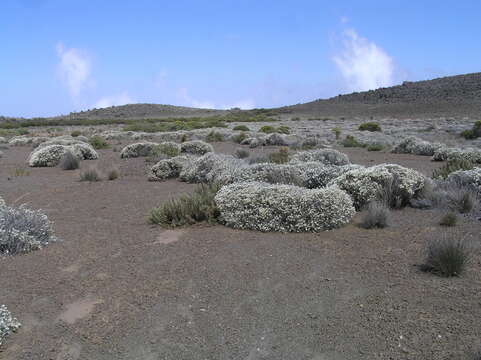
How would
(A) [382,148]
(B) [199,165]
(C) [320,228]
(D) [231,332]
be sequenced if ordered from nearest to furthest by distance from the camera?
(D) [231,332] < (C) [320,228] < (B) [199,165] < (A) [382,148]

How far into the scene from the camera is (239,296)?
18.8 ft

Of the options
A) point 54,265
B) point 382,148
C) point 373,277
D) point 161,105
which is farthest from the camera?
point 161,105

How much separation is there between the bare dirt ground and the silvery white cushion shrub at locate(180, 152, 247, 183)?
439 centimetres

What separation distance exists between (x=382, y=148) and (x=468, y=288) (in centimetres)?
1727

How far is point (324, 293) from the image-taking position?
18.8 ft

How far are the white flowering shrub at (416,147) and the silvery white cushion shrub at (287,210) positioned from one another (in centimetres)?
1272

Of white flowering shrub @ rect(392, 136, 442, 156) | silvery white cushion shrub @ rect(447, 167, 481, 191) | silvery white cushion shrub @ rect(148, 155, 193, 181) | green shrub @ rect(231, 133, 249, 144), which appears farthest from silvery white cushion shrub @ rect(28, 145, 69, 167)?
silvery white cushion shrub @ rect(447, 167, 481, 191)

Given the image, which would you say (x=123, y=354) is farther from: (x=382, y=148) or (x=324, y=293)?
(x=382, y=148)

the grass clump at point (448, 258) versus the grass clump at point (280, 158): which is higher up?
the grass clump at point (280, 158)

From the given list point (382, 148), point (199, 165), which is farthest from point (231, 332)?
point (382, 148)

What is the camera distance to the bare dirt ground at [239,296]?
4691mm

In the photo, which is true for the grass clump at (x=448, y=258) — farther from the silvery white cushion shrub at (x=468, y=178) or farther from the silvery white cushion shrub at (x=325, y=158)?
the silvery white cushion shrub at (x=325, y=158)

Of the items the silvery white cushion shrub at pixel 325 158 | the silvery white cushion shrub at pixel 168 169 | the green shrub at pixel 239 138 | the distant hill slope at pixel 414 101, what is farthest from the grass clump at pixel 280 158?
the distant hill slope at pixel 414 101

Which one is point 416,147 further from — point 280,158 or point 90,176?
point 90,176
